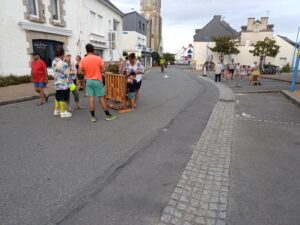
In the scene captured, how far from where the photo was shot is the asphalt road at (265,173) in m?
2.59

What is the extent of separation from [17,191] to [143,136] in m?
2.66

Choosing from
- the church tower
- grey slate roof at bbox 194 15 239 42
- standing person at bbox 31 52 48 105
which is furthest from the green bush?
the church tower

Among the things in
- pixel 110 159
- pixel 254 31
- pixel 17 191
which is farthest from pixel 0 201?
pixel 254 31

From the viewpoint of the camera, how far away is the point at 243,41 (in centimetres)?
4809

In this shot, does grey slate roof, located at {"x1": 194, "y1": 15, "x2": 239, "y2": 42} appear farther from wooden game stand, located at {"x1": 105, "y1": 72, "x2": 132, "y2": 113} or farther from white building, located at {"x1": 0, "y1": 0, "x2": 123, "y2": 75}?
wooden game stand, located at {"x1": 105, "y1": 72, "x2": 132, "y2": 113}

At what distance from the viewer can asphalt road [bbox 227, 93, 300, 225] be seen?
259 centimetres

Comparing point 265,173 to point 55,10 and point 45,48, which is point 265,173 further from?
point 55,10

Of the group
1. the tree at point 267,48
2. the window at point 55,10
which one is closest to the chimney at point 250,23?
the tree at point 267,48

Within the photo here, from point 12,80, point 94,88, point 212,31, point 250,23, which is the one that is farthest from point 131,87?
point 250,23

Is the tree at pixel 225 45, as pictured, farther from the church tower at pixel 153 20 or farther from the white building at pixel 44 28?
the church tower at pixel 153 20

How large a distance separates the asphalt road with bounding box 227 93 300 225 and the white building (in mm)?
12018

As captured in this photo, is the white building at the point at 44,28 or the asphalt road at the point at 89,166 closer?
the asphalt road at the point at 89,166

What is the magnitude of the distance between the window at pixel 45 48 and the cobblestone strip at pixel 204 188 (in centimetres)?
1285

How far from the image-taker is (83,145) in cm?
444
